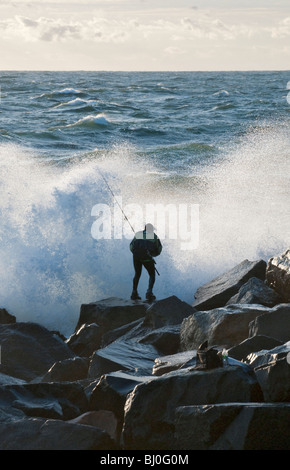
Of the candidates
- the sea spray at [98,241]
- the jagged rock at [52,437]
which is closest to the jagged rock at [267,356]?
the jagged rock at [52,437]

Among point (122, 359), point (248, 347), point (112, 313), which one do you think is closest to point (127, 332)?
point (112, 313)

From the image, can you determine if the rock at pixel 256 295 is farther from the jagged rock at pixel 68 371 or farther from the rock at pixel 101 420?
the rock at pixel 101 420

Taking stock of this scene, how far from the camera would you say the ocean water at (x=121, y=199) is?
1119cm

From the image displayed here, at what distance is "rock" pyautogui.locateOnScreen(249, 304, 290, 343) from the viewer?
6145 mm

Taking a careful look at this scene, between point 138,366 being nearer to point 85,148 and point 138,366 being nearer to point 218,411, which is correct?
point 218,411

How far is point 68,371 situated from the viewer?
648 cm

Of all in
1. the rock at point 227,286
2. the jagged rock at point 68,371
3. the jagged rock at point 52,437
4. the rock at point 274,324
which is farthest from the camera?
the rock at point 227,286

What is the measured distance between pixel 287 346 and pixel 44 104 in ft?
104

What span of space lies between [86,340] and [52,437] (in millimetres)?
3674

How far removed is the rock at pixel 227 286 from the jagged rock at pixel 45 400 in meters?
3.75

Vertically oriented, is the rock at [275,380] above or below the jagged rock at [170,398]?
above
